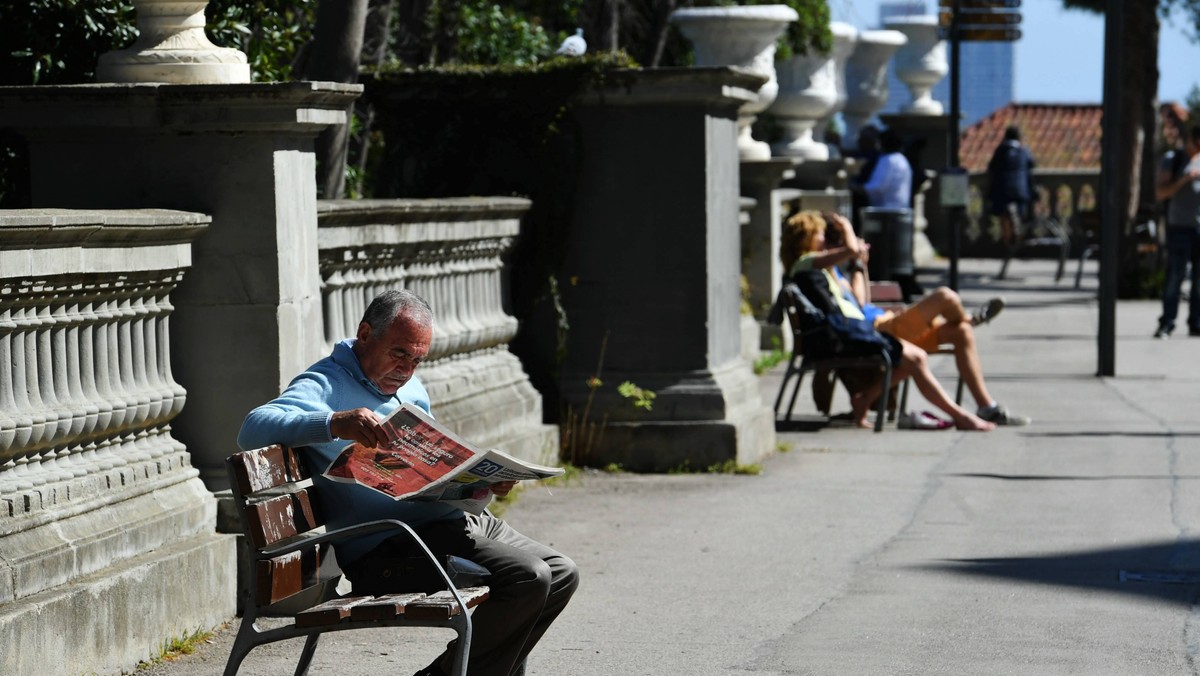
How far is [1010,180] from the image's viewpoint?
86.9 feet

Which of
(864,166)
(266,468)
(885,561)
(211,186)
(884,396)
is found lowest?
(885,561)

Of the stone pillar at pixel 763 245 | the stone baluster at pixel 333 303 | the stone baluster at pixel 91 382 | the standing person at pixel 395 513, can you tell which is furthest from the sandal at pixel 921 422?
the standing person at pixel 395 513

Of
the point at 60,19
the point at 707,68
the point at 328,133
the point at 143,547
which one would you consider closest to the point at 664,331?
the point at 707,68

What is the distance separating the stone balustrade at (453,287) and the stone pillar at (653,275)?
39cm

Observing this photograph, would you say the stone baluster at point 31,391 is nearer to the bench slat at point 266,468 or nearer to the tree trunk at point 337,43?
the bench slat at point 266,468

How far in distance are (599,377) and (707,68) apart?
170 centimetres

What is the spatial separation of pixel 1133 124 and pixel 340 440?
64.5ft

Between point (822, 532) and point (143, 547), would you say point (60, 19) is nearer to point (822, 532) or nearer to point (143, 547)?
point (143, 547)

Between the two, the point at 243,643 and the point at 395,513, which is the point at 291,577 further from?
the point at 395,513

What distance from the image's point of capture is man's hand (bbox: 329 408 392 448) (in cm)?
484

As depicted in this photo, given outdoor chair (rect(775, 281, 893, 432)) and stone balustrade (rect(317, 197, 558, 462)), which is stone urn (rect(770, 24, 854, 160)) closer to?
outdoor chair (rect(775, 281, 893, 432))

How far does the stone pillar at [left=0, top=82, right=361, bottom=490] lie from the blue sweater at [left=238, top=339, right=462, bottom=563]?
160cm

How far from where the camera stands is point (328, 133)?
9523mm

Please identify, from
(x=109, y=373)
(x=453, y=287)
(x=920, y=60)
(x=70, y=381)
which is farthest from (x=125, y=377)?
(x=920, y=60)
